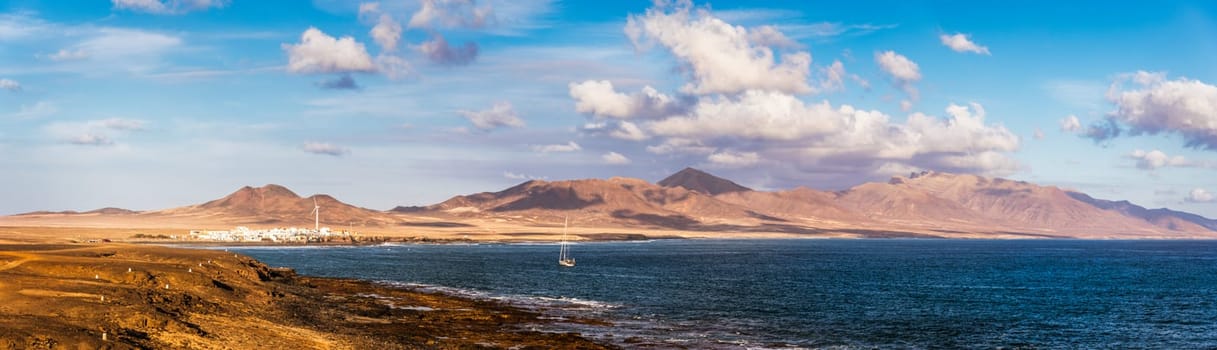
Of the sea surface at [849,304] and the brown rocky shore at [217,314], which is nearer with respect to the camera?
the brown rocky shore at [217,314]

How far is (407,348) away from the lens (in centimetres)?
5206

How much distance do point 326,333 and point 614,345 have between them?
17.7 meters

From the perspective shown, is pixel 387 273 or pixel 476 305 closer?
pixel 476 305

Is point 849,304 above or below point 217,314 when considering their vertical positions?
below

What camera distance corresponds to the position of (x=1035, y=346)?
2549 inches

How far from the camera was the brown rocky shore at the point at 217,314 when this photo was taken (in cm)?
4338

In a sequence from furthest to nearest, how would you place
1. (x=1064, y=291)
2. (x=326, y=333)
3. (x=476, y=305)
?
(x=1064, y=291)
(x=476, y=305)
(x=326, y=333)

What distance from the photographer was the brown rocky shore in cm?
4338

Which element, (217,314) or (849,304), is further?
(849,304)

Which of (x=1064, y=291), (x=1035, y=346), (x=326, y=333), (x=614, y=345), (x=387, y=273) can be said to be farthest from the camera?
(x=387, y=273)

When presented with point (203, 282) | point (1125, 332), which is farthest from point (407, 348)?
point (1125, 332)

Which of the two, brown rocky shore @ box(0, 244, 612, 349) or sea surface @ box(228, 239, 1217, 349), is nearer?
brown rocky shore @ box(0, 244, 612, 349)

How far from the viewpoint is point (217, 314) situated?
57156 millimetres

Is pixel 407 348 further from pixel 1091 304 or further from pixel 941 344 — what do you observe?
pixel 1091 304
